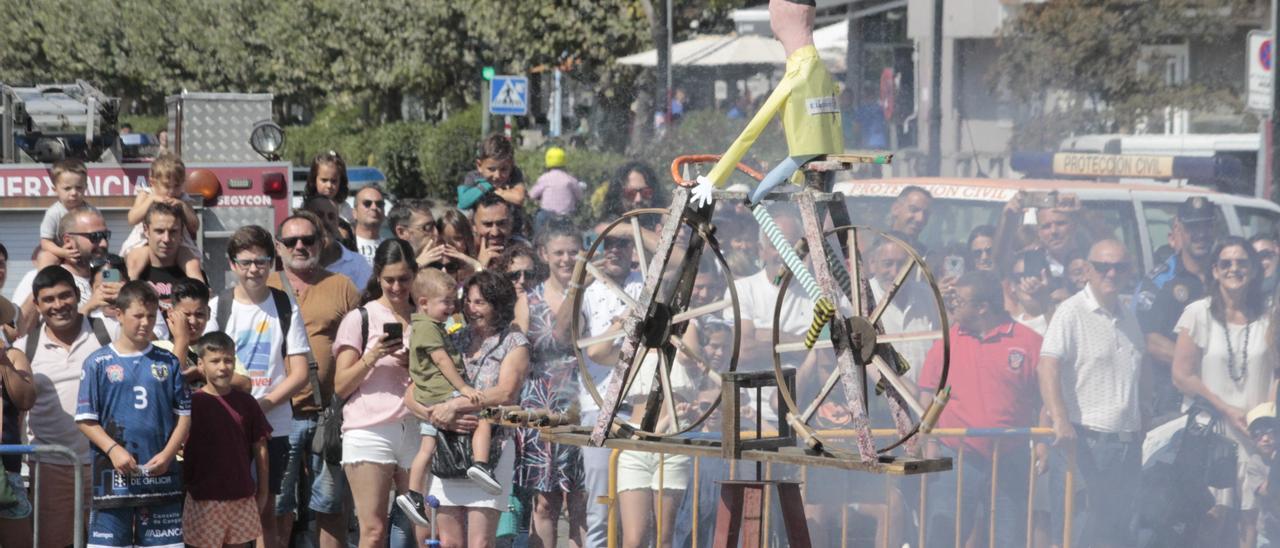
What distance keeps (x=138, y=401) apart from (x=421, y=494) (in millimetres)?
1192

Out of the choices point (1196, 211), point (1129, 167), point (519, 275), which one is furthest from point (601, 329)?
point (1129, 167)

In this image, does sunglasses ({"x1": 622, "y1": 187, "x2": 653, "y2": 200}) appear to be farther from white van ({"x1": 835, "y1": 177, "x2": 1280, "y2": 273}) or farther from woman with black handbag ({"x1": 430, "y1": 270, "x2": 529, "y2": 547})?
woman with black handbag ({"x1": 430, "y1": 270, "x2": 529, "y2": 547})

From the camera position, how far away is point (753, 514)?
480 centimetres

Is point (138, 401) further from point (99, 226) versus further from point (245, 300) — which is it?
point (99, 226)

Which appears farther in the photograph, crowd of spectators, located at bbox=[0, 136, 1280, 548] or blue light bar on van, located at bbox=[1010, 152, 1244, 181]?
blue light bar on van, located at bbox=[1010, 152, 1244, 181]

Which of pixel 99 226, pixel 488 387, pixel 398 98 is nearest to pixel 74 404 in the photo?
pixel 99 226

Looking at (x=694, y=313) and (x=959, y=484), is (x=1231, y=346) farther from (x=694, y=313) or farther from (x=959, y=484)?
(x=694, y=313)

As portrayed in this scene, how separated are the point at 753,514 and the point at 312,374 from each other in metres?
3.22

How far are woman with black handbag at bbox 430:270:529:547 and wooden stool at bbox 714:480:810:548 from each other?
6.36 feet

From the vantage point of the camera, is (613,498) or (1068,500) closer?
(613,498)

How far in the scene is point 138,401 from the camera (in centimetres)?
639

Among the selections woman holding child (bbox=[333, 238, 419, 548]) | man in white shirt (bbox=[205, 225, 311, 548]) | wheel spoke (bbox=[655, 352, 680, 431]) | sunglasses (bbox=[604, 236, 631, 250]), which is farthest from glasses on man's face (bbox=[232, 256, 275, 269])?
wheel spoke (bbox=[655, 352, 680, 431])

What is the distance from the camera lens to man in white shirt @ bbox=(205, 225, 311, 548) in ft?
23.7

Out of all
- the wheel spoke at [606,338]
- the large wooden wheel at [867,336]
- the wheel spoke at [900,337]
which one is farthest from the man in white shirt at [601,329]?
the wheel spoke at [900,337]
